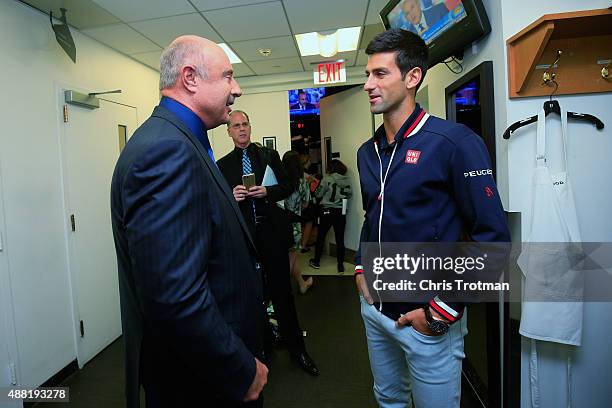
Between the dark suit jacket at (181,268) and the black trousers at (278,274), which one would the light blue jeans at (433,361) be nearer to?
the dark suit jacket at (181,268)

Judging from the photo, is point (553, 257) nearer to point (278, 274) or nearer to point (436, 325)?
point (436, 325)

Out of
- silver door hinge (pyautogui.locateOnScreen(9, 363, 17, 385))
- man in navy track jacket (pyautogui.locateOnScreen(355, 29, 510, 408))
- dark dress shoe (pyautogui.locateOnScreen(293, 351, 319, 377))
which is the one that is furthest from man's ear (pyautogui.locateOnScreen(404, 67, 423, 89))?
silver door hinge (pyautogui.locateOnScreen(9, 363, 17, 385))

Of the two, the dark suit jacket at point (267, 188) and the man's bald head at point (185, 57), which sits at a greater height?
the man's bald head at point (185, 57)

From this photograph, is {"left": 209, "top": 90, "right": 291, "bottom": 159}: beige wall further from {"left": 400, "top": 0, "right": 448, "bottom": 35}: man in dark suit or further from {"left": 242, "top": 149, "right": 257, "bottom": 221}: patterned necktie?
{"left": 400, "top": 0, "right": 448, "bottom": 35}: man in dark suit

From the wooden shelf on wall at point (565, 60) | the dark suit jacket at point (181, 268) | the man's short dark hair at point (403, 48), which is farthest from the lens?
the wooden shelf on wall at point (565, 60)

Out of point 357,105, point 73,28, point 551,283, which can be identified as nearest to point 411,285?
point 551,283

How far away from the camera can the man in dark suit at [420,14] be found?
1.88 metres

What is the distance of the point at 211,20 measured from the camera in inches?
116

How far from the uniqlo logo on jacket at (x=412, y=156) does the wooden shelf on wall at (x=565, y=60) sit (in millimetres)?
715

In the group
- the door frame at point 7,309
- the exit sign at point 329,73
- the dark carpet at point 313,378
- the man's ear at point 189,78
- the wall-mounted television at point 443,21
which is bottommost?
the dark carpet at point 313,378

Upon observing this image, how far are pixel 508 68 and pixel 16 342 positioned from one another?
10.1ft

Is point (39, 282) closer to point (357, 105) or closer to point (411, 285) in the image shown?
point (411, 285)

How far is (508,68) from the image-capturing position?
1579mm

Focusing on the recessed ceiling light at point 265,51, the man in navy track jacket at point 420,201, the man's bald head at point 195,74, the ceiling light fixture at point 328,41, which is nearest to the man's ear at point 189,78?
the man's bald head at point 195,74
